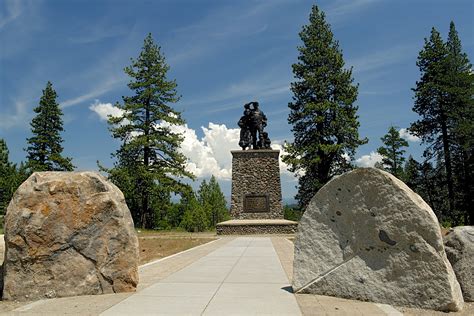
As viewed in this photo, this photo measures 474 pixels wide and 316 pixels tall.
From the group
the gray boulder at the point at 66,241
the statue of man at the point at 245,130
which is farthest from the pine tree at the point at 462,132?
the gray boulder at the point at 66,241

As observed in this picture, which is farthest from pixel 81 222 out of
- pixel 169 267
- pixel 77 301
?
pixel 169 267

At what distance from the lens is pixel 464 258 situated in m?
5.88

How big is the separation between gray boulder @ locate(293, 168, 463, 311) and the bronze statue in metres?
21.8

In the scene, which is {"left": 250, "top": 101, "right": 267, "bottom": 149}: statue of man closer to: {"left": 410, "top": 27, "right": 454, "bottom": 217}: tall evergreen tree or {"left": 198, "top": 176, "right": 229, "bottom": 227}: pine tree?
{"left": 410, "top": 27, "right": 454, "bottom": 217}: tall evergreen tree

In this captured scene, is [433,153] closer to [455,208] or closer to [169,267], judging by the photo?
[455,208]

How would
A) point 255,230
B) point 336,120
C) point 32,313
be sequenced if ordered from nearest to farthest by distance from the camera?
point 32,313
point 255,230
point 336,120

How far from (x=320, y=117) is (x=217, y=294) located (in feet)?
84.3

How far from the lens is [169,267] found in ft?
29.5

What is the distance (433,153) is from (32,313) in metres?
32.5

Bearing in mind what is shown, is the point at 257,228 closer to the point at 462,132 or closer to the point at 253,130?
the point at 253,130

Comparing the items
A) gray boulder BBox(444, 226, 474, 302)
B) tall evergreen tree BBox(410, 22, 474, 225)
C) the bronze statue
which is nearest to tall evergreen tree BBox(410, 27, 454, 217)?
tall evergreen tree BBox(410, 22, 474, 225)

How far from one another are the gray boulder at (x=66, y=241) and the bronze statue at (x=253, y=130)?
22048 mm

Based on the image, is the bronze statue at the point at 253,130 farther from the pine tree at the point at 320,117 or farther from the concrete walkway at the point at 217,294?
the concrete walkway at the point at 217,294

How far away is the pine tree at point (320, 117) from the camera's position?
2995cm
